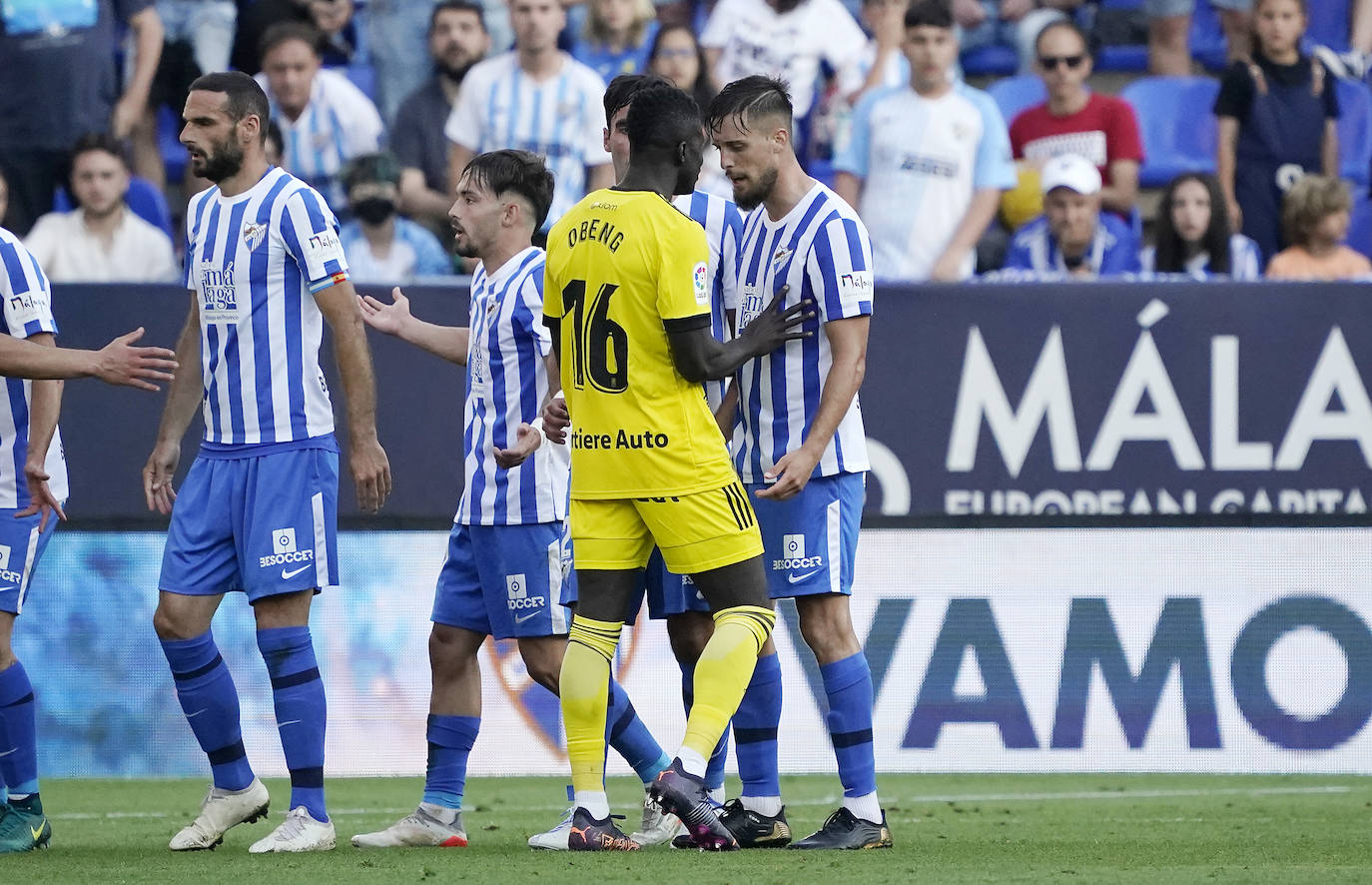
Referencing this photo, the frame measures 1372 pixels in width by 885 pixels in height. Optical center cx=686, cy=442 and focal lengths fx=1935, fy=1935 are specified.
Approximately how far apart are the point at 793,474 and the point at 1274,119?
6056 mm

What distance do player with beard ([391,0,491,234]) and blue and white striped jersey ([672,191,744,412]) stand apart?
4.12 meters

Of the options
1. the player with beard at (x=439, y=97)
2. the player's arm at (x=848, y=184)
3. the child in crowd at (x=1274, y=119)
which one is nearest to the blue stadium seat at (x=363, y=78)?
the player with beard at (x=439, y=97)

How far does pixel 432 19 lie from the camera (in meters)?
10.7

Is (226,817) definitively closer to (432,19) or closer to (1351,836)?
(1351,836)

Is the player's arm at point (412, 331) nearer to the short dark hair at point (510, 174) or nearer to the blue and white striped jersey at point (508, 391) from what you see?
the blue and white striped jersey at point (508, 391)

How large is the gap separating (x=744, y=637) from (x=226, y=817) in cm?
173

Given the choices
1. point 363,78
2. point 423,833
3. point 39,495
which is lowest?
point 423,833

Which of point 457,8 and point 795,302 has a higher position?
point 457,8

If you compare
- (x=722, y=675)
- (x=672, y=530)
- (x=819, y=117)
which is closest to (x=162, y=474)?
(x=672, y=530)

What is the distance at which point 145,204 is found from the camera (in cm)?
1002

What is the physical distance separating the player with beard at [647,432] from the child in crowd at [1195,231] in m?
4.60

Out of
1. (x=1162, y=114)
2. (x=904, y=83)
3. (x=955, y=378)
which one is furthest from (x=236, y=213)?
(x=1162, y=114)

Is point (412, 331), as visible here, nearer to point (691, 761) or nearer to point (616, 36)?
point (691, 761)

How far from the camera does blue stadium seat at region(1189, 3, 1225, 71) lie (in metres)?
11.7
